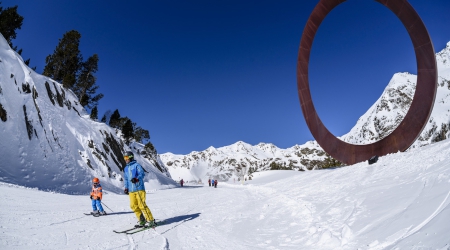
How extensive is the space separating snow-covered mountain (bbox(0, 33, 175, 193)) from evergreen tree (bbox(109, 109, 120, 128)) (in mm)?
24862

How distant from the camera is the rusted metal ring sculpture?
11.7 metres

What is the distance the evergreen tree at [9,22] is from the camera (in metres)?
31.3

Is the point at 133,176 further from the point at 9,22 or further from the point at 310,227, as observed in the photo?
the point at 9,22

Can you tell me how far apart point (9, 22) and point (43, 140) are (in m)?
24.0

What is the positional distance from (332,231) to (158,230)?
3398 millimetres

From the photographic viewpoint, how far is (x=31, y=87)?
20.0 metres

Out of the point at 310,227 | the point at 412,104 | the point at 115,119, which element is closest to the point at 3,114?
the point at 310,227

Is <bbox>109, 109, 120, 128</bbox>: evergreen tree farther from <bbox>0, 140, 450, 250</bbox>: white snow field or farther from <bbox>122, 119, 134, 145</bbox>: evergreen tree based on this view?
<bbox>0, 140, 450, 250</bbox>: white snow field

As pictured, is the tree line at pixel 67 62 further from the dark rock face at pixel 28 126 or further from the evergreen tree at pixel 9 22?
the dark rock face at pixel 28 126

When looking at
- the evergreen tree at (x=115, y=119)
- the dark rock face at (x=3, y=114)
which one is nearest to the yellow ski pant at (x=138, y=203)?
the dark rock face at (x=3, y=114)

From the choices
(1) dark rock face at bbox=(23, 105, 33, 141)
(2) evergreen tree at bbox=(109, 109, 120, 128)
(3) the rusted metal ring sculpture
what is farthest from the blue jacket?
(2) evergreen tree at bbox=(109, 109, 120, 128)

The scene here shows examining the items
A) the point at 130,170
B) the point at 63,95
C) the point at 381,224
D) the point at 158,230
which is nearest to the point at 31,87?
the point at 63,95

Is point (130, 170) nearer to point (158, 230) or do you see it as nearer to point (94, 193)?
point (158, 230)

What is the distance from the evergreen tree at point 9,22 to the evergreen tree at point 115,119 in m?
21.7
